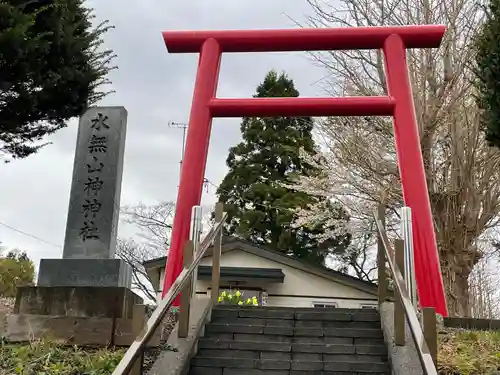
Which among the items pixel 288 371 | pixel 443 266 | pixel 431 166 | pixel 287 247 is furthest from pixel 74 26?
pixel 287 247

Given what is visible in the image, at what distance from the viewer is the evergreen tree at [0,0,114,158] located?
7289 mm

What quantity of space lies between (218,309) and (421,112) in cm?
796

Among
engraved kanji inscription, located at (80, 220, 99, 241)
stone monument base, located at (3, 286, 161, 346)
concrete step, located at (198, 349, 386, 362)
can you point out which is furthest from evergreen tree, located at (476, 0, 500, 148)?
engraved kanji inscription, located at (80, 220, 99, 241)

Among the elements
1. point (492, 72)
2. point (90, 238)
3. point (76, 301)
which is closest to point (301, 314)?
point (76, 301)

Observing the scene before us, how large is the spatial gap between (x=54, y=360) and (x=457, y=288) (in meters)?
9.37

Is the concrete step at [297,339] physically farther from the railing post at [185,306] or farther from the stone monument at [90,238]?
the stone monument at [90,238]

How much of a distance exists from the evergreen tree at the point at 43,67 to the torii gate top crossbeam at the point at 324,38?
2.13 meters

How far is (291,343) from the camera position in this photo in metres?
5.18

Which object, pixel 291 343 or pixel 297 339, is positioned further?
pixel 297 339

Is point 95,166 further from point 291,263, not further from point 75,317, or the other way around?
point 291,263

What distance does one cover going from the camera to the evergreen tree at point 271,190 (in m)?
22.0

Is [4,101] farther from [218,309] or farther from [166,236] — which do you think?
[166,236]

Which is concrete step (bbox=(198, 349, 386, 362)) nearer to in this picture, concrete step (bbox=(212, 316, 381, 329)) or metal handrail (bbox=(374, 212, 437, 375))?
concrete step (bbox=(212, 316, 381, 329))

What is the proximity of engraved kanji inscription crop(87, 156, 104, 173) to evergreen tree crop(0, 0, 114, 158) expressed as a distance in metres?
1.66
